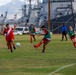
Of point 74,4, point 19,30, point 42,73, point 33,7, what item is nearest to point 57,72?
point 42,73

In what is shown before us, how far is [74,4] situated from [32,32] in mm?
73554

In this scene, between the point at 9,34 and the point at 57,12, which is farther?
the point at 57,12

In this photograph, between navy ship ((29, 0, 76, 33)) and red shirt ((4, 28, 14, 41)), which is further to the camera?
navy ship ((29, 0, 76, 33))

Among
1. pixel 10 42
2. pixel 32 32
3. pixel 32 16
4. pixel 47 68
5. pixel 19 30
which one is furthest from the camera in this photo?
pixel 32 16

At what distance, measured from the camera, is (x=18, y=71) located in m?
14.8

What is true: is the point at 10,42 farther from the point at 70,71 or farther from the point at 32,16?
the point at 32,16

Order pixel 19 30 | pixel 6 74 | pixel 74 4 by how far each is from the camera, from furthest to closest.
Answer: pixel 74 4, pixel 19 30, pixel 6 74

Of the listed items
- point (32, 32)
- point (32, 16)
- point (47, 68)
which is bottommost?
point (32, 16)

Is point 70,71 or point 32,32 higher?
point 70,71

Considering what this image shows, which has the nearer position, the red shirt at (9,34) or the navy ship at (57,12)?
the red shirt at (9,34)

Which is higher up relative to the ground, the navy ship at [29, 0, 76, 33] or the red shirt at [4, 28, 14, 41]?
the red shirt at [4, 28, 14, 41]

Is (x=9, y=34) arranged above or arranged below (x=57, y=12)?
above

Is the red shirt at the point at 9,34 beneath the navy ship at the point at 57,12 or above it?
above

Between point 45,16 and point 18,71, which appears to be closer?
point 18,71
